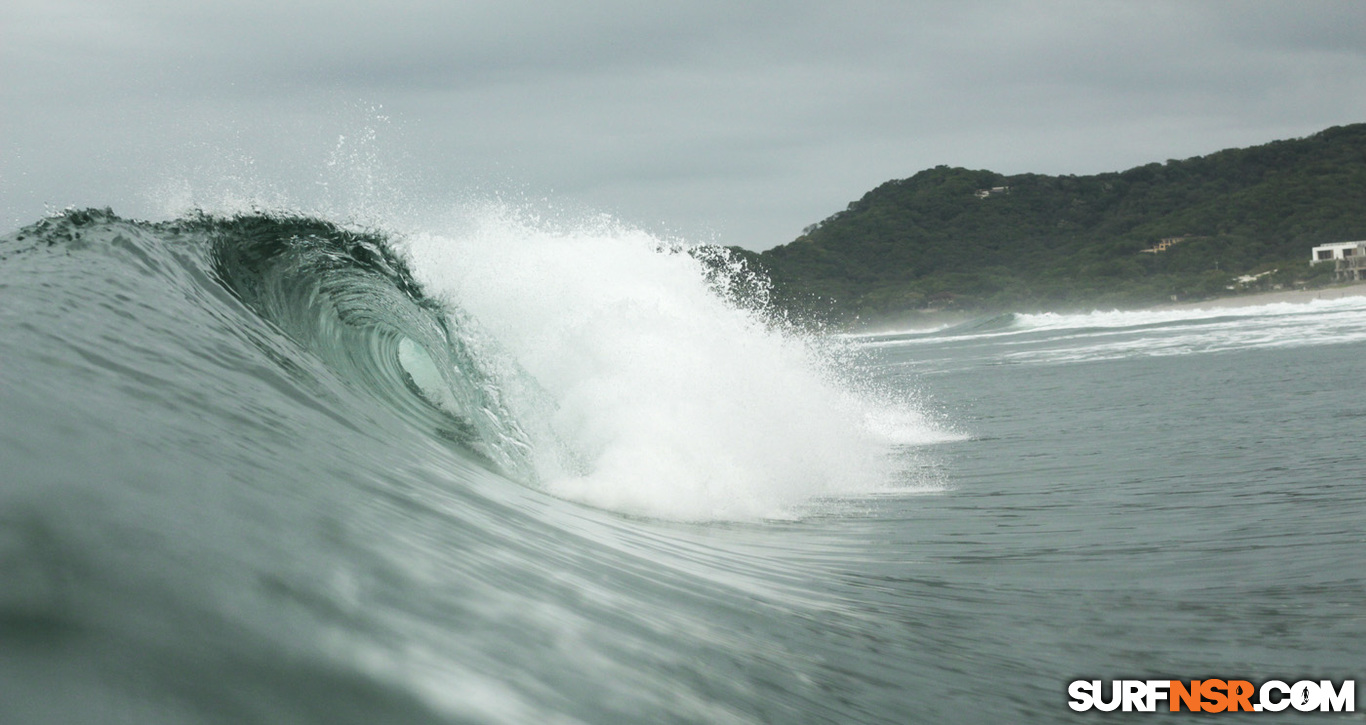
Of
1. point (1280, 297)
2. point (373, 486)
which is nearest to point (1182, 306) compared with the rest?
point (1280, 297)

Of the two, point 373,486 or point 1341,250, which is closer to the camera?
point 373,486

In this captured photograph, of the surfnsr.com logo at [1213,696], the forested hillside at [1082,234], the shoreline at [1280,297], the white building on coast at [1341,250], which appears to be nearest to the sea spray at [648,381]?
the surfnsr.com logo at [1213,696]

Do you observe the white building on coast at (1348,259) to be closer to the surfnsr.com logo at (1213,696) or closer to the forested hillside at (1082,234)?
the forested hillside at (1082,234)

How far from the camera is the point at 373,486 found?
3.87 metres

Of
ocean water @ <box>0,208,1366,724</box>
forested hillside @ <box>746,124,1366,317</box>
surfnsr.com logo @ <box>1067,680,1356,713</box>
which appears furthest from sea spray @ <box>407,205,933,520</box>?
forested hillside @ <box>746,124,1366,317</box>

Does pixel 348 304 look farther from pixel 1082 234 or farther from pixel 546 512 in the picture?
pixel 1082 234

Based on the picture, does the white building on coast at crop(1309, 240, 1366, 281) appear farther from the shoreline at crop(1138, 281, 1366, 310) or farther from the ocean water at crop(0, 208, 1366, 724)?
the ocean water at crop(0, 208, 1366, 724)

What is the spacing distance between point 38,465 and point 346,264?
23.8 ft

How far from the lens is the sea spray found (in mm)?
7609

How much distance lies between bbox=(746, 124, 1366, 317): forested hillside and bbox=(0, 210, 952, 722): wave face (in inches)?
2624

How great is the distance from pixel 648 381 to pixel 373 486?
4953mm

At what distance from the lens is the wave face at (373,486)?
218 centimetres

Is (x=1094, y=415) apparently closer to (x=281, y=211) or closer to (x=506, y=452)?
(x=506, y=452)

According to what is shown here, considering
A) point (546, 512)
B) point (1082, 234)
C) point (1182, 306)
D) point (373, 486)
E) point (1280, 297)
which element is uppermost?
point (1082, 234)
